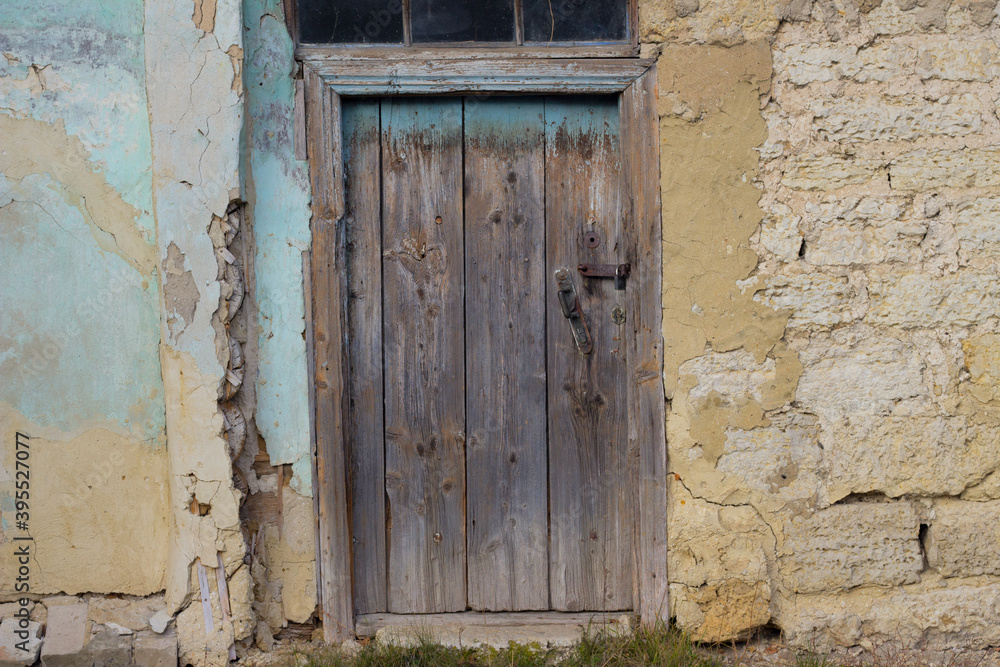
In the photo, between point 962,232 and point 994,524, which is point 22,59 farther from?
point 994,524

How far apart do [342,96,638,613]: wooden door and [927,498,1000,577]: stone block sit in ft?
3.23

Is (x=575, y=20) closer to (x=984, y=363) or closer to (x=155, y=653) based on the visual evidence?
(x=984, y=363)

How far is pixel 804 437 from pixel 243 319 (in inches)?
72.9

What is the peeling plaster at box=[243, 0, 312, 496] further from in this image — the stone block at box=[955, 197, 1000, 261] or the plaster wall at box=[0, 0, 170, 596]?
the stone block at box=[955, 197, 1000, 261]

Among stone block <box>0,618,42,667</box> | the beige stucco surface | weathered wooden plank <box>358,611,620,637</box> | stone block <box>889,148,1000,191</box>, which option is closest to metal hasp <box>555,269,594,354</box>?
the beige stucco surface

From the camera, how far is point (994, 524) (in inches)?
88.6

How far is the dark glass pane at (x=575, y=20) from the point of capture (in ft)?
7.55

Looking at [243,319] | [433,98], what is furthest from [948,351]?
[243,319]

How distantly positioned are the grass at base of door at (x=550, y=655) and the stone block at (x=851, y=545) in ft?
1.42

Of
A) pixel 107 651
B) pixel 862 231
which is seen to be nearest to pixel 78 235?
pixel 107 651

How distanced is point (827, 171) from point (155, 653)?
2.63 m

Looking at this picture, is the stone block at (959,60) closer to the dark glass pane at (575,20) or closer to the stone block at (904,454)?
the dark glass pane at (575,20)

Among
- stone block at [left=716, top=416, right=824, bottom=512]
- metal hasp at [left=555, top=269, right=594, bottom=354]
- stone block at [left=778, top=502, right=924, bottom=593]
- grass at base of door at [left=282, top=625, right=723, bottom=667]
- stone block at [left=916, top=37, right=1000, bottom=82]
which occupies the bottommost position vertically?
grass at base of door at [left=282, top=625, right=723, bottom=667]

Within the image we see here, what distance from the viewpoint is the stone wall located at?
7.22 ft
